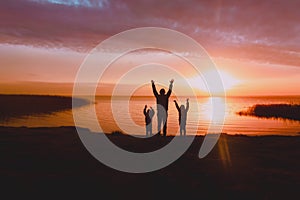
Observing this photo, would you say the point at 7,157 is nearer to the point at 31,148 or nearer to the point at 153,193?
the point at 31,148

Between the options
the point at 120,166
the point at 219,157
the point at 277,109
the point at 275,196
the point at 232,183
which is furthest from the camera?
the point at 277,109

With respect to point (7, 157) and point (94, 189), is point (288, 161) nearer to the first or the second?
point (94, 189)

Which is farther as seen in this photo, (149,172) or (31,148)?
(31,148)

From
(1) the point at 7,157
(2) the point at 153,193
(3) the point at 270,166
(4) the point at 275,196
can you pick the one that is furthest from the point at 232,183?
(1) the point at 7,157

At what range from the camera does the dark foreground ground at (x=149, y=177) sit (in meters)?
6.93

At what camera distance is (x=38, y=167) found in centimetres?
901

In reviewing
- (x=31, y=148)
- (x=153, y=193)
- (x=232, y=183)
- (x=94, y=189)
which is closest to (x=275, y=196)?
(x=232, y=183)

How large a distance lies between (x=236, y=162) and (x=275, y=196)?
3746 mm

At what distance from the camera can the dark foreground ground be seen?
693cm

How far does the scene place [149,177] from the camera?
27.4ft

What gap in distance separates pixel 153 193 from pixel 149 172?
1944 millimetres

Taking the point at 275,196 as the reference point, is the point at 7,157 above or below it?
above

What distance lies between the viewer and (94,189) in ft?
23.5

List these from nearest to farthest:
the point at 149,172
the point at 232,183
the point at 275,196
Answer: the point at 275,196 < the point at 232,183 < the point at 149,172
